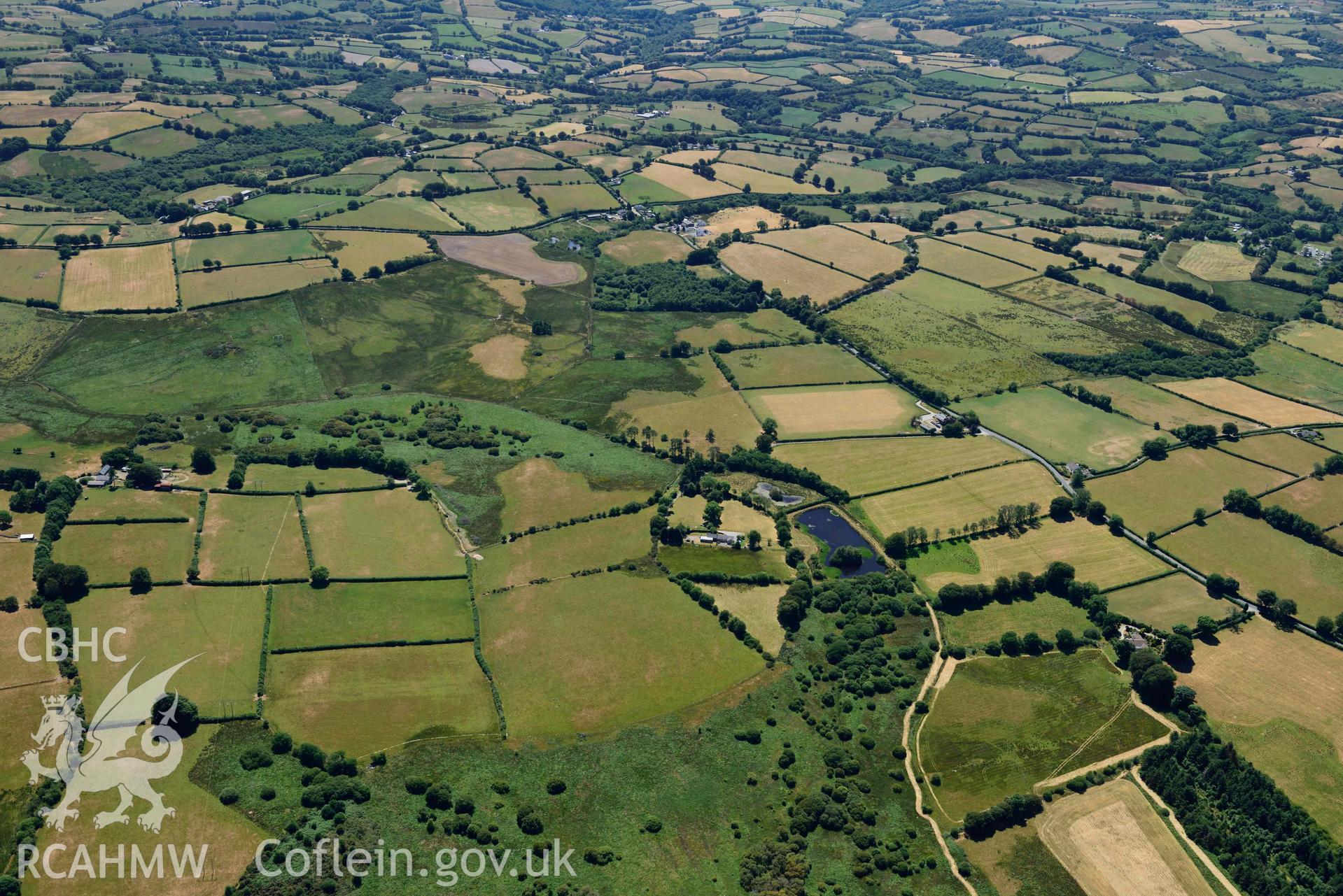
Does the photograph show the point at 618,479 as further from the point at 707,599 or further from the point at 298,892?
the point at 298,892

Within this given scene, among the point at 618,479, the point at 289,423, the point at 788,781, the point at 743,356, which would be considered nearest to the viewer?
the point at 788,781

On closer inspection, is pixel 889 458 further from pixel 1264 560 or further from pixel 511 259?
pixel 511 259

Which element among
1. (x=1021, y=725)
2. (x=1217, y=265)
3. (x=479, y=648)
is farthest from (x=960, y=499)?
(x=1217, y=265)

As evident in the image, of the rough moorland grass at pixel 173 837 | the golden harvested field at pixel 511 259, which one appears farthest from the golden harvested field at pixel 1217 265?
the rough moorland grass at pixel 173 837

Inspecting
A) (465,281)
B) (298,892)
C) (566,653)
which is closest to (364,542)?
(566,653)

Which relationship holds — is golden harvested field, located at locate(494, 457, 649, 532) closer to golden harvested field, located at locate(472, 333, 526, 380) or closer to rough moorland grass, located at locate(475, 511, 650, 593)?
rough moorland grass, located at locate(475, 511, 650, 593)
